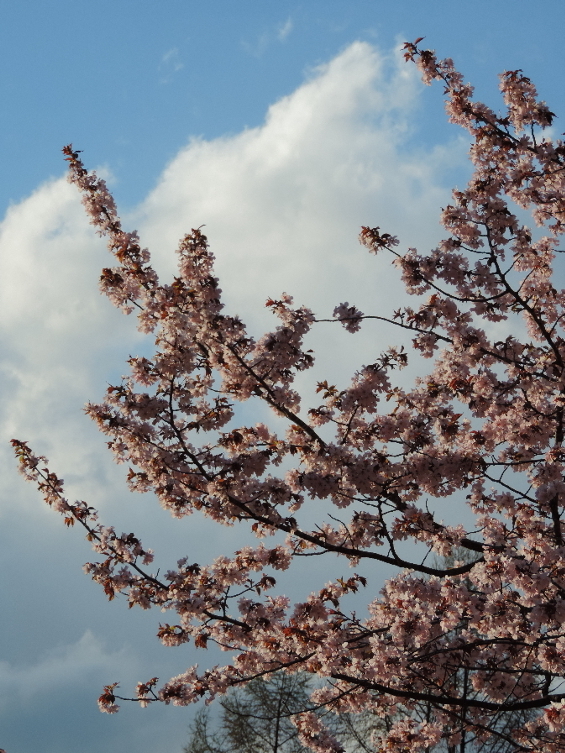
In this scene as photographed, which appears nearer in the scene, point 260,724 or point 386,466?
point 386,466

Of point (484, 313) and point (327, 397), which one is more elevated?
point (484, 313)

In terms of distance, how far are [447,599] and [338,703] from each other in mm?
2226

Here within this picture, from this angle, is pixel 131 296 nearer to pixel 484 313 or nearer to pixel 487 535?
pixel 484 313

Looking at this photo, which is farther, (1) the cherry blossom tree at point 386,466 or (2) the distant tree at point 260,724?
(2) the distant tree at point 260,724

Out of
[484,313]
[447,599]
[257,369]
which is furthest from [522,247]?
[447,599]

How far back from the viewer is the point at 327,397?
9.21 m

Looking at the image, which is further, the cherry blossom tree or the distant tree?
the distant tree

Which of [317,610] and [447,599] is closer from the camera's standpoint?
[317,610]

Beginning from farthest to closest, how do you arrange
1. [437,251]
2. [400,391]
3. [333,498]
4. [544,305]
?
[544,305] < [400,391] < [437,251] < [333,498]

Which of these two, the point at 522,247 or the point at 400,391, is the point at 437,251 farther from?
the point at 400,391

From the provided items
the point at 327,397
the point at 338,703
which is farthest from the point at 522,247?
the point at 338,703

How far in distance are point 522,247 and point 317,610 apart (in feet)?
19.4

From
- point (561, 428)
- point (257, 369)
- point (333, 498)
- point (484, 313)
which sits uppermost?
point (484, 313)

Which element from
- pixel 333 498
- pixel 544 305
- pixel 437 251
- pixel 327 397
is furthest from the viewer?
pixel 544 305
